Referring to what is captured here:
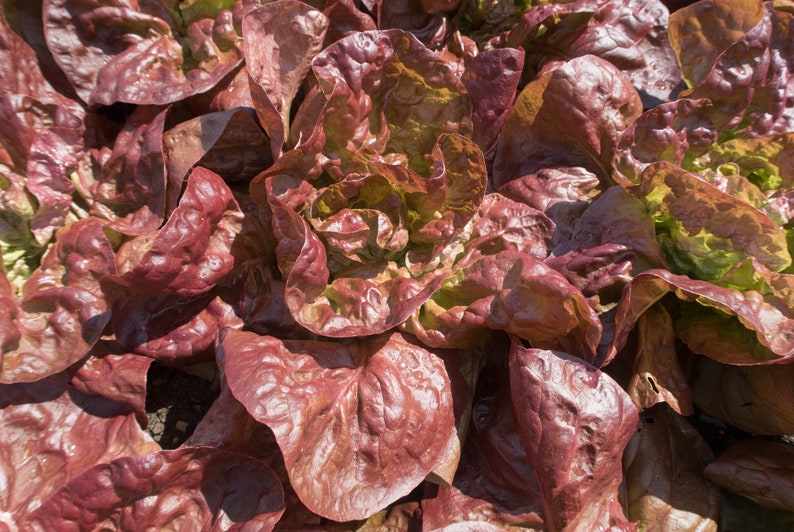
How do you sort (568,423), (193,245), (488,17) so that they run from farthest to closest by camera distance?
(488,17), (193,245), (568,423)

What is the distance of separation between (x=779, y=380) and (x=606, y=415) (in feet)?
2.73

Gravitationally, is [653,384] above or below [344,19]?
below

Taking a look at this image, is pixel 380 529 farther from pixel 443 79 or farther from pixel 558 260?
pixel 443 79

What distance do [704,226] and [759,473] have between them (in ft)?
3.51

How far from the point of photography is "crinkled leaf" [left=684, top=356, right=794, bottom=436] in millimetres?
2414

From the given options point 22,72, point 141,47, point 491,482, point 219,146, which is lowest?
point 491,482

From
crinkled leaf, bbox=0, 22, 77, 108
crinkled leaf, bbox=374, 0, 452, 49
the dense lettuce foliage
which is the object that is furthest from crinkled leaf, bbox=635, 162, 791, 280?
crinkled leaf, bbox=0, 22, 77, 108

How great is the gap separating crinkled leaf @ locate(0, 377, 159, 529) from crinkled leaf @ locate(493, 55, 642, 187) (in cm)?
205

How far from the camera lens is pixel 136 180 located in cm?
254

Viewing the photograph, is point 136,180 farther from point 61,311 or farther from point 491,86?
point 491,86

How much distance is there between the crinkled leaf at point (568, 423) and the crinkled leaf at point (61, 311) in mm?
1683

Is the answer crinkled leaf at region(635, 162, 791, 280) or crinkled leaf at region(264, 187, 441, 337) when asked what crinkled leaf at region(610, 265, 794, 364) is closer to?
crinkled leaf at region(635, 162, 791, 280)

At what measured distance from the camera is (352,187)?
2412 millimetres

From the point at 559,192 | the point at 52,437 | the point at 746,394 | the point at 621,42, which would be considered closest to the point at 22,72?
the point at 52,437
